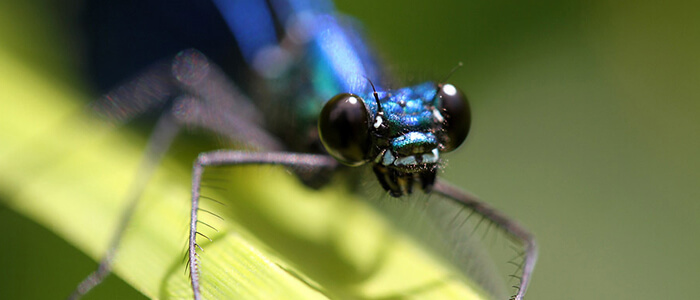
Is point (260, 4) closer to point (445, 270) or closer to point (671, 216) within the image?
point (445, 270)

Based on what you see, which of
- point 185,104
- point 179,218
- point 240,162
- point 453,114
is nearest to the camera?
point 179,218

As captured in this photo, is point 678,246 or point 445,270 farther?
point 678,246

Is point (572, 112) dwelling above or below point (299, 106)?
above

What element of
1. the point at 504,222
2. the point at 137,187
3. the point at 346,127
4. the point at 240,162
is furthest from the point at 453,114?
the point at 137,187

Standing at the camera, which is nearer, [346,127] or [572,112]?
[346,127]

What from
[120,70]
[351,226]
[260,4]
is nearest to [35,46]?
[120,70]

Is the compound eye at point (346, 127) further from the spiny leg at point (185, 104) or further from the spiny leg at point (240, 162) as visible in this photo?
the spiny leg at point (185, 104)

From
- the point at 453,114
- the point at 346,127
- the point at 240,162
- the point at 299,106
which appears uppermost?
the point at 453,114

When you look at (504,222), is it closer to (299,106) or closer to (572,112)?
(299,106)
